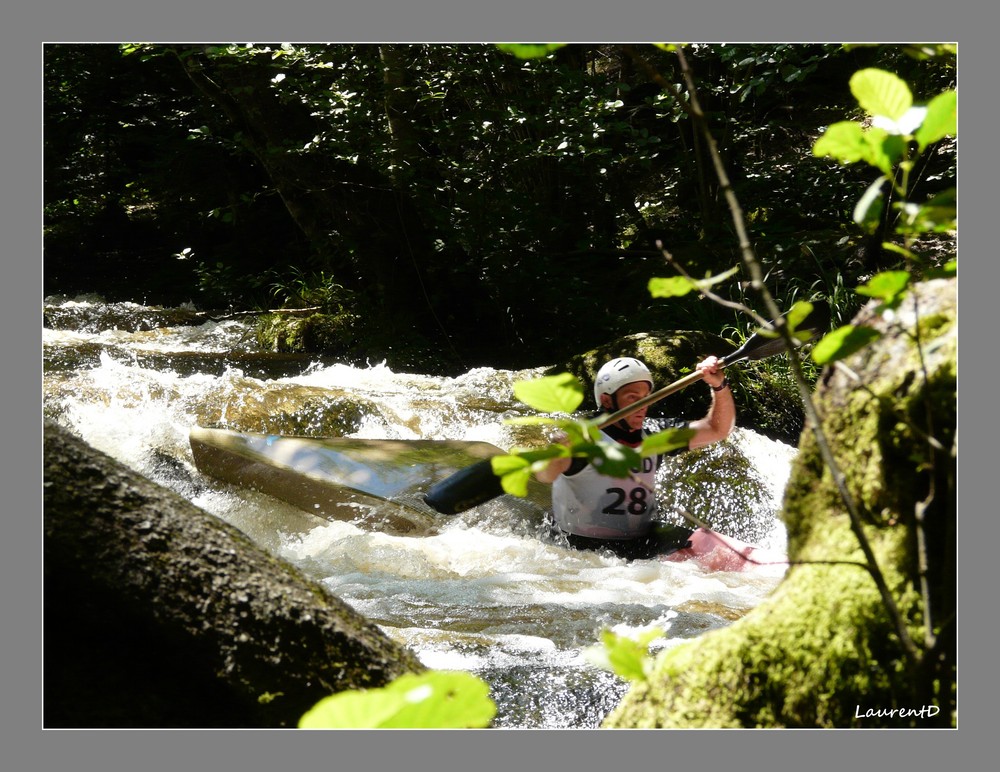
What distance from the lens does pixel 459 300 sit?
584 centimetres

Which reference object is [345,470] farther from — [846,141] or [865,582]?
[846,141]

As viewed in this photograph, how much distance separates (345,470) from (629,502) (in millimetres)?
1183

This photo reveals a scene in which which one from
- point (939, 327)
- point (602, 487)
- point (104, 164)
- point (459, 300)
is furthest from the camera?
point (459, 300)

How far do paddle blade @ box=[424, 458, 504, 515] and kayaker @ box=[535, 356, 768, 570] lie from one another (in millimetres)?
923

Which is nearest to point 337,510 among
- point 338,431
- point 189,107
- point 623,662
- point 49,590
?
point 338,431

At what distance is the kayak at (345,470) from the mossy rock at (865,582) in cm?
238

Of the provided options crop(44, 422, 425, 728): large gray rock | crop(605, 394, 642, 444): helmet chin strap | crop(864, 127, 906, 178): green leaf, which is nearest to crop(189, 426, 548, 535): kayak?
crop(605, 394, 642, 444): helmet chin strap

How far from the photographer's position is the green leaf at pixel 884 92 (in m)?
0.87

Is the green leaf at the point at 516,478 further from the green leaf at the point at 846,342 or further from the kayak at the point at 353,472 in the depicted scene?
the kayak at the point at 353,472

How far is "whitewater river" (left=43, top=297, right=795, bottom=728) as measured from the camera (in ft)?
7.38

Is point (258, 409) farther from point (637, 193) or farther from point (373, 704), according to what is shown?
point (373, 704)

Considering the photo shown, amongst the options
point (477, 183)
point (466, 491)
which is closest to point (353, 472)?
point (466, 491)

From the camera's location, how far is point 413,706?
2.20 feet

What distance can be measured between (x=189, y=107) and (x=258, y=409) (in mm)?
2409
